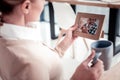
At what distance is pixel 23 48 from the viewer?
66cm

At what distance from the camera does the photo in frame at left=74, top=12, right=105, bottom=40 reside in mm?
1299

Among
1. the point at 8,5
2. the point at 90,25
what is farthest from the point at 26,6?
the point at 90,25

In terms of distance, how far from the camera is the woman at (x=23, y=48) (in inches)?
25.4

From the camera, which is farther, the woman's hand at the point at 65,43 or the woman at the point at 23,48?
the woman's hand at the point at 65,43

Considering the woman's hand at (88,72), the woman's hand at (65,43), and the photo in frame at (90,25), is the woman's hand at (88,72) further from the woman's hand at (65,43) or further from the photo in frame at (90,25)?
the photo in frame at (90,25)

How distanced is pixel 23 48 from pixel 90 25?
777mm

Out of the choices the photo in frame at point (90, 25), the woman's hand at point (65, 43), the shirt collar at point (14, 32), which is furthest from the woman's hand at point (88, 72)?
the photo in frame at point (90, 25)

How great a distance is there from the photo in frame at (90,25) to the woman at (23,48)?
0.59 meters

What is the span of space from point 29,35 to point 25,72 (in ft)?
0.43

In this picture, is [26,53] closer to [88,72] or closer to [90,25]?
[88,72]

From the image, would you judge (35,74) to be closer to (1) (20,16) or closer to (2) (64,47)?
(1) (20,16)

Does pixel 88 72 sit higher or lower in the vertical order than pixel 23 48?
lower

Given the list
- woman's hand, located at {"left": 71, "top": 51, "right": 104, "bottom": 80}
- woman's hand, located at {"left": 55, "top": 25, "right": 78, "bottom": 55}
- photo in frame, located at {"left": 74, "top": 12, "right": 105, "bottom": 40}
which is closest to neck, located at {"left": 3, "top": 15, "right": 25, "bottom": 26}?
woman's hand, located at {"left": 71, "top": 51, "right": 104, "bottom": 80}

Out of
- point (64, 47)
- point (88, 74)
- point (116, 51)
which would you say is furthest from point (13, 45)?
point (116, 51)
